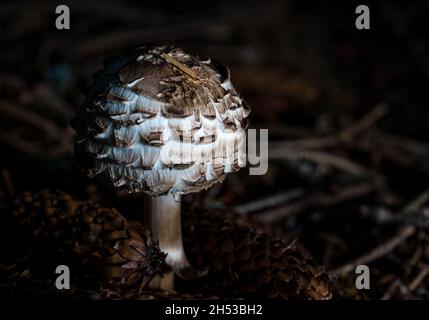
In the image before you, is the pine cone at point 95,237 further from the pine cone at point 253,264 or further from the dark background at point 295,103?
the dark background at point 295,103

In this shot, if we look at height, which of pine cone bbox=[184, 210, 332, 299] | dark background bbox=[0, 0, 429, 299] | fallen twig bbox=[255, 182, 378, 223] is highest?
dark background bbox=[0, 0, 429, 299]

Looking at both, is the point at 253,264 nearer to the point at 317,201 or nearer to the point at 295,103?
the point at 317,201

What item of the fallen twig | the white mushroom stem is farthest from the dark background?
the white mushroom stem

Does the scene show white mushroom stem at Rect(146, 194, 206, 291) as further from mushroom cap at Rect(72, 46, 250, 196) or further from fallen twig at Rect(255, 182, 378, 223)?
fallen twig at Rect(255, 182, 378, 223)

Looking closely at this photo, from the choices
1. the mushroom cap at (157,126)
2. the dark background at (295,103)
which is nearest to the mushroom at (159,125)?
the mushroom cap at (157,126)

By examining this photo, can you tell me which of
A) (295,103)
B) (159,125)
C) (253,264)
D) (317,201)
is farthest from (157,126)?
(295,103)
